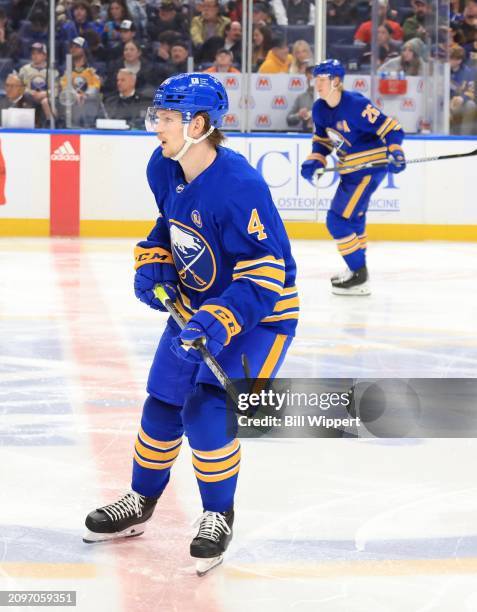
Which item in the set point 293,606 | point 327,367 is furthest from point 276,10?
point 293,606

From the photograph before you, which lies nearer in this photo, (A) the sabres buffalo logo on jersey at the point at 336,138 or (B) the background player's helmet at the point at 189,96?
(B) the background player's helmet at the point at 189,96

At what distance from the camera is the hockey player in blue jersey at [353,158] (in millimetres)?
6414

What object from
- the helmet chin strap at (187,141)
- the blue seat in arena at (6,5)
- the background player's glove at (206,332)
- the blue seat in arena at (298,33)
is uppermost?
the blue seat in arena at (6,5)

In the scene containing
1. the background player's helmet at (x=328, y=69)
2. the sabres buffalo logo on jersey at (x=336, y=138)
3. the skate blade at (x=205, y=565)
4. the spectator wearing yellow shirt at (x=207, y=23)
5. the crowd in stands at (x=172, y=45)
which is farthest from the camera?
the spectator wearing yellow shirt at (x=207, y=23)

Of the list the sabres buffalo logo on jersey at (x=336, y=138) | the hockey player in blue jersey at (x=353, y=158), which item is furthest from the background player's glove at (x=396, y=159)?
the sabres buffalo logo on jersey at (x=336, y=138)

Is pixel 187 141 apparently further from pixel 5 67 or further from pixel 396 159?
pixel 5 67

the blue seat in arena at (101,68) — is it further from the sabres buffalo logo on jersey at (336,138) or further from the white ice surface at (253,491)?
the white ice surface at (253,491)

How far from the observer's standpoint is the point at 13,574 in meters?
2.45

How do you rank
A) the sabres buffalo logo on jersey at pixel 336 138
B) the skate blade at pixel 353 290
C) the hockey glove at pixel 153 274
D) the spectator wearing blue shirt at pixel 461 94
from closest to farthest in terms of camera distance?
1. the hockey glove at pixel 153 274
2. the skate blade at pixel 353 290
3. the sabres buffalo logo on jersey at pixel 336 138
4. the spectator wearing blue shirt at pixel 461 94

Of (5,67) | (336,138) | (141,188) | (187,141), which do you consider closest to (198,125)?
(187,141)

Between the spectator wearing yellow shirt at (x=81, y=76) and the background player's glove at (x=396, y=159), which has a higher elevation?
the spectator wearing yellow shirt at (x=81, y=76)

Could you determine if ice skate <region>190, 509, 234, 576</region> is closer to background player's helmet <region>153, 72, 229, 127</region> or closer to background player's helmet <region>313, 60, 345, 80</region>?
background player's helmet <region>153, 72, 229, 127</region>

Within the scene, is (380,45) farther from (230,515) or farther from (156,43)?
(230,515)

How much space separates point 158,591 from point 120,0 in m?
7.57
